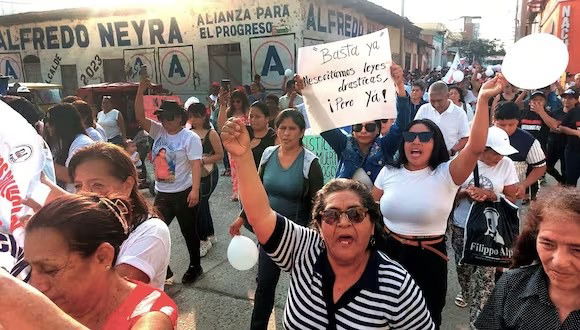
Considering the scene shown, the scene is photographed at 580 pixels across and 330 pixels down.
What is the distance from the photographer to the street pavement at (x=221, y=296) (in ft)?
11.8

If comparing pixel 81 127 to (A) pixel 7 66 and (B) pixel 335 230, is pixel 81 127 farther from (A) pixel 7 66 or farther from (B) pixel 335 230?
(A) pixel 7 66

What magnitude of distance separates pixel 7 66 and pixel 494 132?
2132cm

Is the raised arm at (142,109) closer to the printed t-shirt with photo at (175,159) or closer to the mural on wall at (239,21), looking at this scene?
the printed t-shirt with photo at (175,159)

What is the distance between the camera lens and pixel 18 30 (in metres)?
18.9

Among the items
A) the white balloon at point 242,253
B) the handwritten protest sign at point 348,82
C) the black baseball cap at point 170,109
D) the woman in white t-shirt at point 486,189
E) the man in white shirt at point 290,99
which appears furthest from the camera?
the man in white shirt at point 290,99

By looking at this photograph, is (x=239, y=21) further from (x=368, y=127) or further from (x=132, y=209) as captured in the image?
(x=132, y=209)

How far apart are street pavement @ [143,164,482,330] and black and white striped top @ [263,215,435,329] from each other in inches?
36.0

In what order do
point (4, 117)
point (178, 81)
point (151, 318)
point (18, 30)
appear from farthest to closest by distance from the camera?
point (18, 30)
point (178, 81)
point (4, 117)
point (151, 318)

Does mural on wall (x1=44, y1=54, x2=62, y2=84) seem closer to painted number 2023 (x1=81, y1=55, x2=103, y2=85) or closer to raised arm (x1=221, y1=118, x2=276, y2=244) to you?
painted number 2023 (x1=81, y1=55, x2=103, y2=85)

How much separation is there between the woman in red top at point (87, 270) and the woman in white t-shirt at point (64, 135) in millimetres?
2290

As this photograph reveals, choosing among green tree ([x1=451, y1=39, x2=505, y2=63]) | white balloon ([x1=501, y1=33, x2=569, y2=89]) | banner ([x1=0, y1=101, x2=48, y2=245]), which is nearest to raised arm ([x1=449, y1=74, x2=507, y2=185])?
white balloon ([x1=501, y1=33, x2=569, y2=89])

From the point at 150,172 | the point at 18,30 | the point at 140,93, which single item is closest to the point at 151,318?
the point at 140,93

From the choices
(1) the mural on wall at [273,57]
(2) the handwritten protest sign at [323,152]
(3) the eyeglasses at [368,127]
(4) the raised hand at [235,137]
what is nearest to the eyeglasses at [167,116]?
(2) the handwritten protest sign at [323,152]

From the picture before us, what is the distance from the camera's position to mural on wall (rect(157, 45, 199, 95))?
15852 mm
